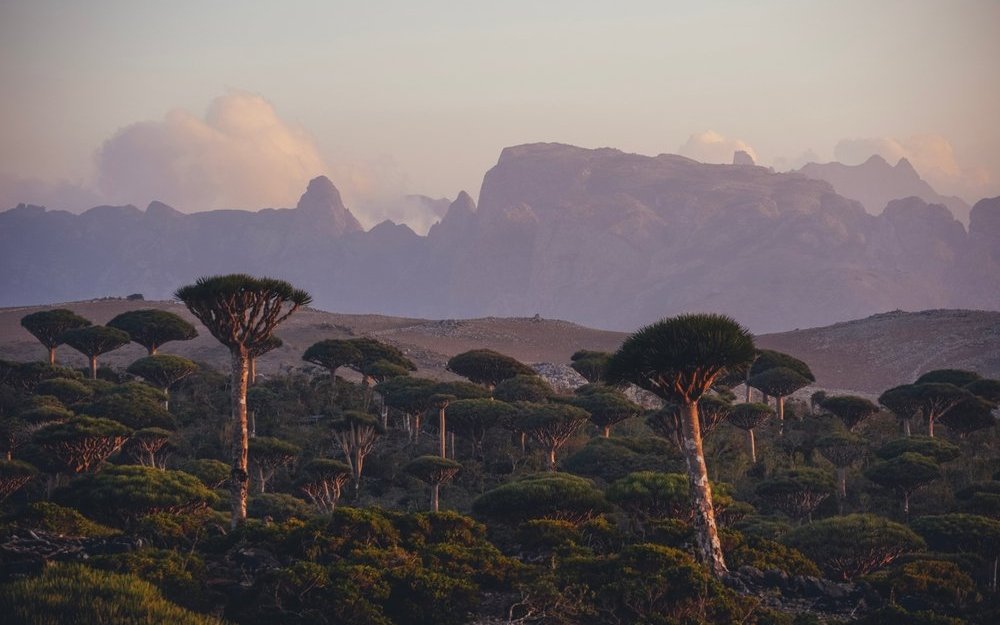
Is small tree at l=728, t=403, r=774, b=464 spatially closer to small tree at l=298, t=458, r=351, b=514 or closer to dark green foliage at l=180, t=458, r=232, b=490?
small tree at l=298, t=458, r=351, b=514

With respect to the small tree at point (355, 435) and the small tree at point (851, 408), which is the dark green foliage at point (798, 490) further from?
the small tree at point (355, 435)

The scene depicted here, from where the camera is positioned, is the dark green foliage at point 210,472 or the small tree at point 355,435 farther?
the small tree at point 355,435

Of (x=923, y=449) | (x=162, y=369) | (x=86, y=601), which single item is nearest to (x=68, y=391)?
(x=162, y=369)

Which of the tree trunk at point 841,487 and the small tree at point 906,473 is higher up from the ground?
the small tree at point 906,473

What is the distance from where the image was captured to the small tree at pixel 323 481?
46281mm

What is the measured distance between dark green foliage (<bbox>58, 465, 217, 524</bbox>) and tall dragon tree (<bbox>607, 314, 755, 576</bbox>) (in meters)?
17.6

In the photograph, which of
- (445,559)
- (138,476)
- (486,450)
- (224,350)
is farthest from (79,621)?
(224,350)

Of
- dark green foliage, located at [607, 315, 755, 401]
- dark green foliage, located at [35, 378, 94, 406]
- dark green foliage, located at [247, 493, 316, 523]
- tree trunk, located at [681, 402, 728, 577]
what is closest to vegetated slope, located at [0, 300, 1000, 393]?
dark green foliage, located at [35, 378, 94, 406]

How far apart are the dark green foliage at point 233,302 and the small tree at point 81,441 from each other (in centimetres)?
1411

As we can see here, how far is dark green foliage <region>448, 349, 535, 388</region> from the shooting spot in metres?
69.8

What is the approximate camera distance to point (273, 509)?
41.7m

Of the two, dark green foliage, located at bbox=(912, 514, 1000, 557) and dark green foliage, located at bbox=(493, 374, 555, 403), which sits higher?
dark green foliage, located at bbox=(493, 374, 555, 403)

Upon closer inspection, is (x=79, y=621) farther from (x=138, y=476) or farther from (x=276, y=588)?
(x=138, y=476)

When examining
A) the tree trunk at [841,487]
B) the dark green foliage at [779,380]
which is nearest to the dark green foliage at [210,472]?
the tree trunk at [841,487]
